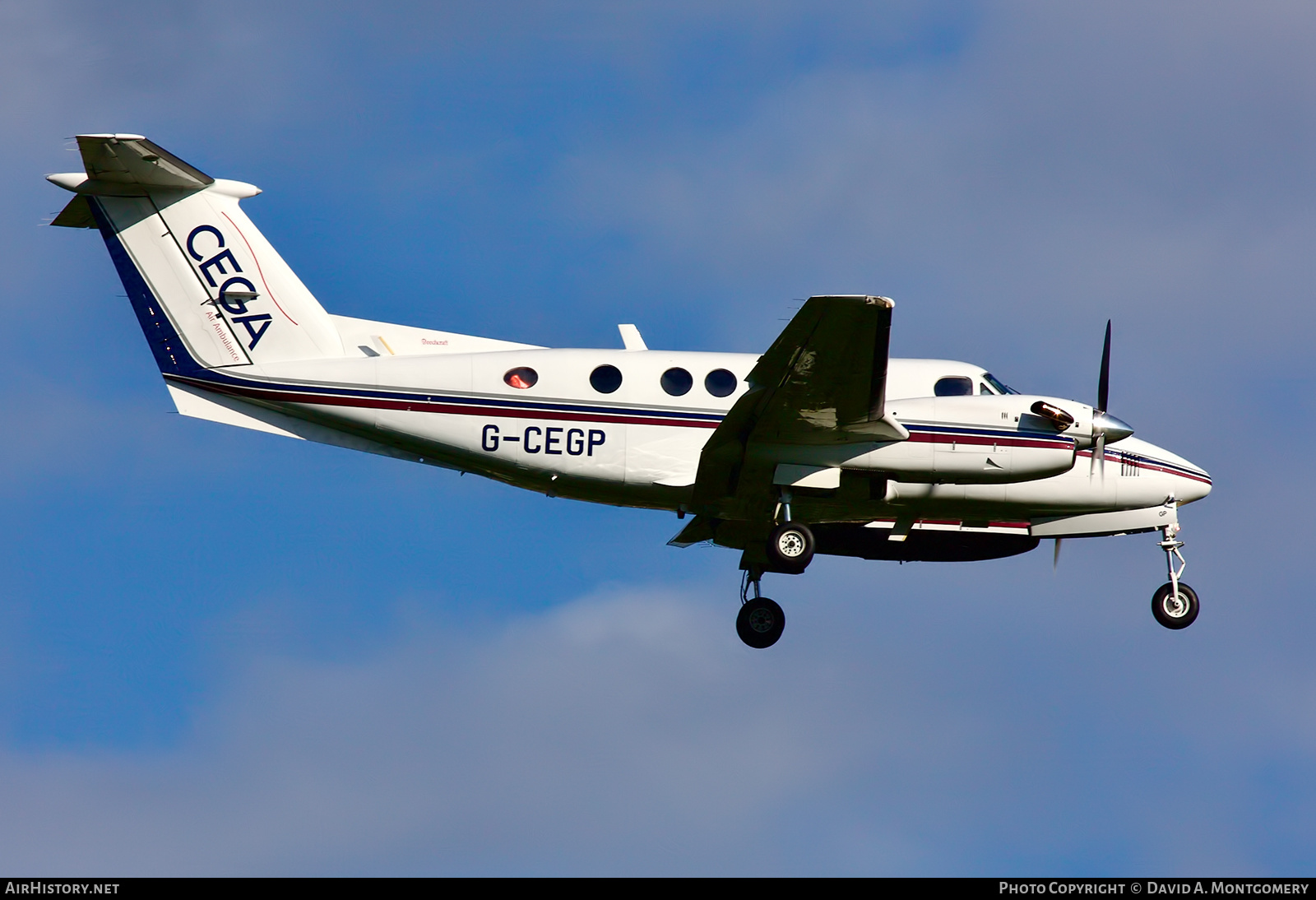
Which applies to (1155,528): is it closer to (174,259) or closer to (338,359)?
(338,359)

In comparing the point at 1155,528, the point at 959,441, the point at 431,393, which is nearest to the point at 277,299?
the point at 431,393

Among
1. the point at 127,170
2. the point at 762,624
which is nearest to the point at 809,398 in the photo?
the point at 762,624

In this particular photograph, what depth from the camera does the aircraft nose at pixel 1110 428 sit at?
19.7m

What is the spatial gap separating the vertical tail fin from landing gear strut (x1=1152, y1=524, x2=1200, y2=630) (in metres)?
12.2

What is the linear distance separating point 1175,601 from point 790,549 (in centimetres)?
597

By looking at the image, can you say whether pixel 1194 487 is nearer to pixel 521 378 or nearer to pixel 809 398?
pixel 809 398

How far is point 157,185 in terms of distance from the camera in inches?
786

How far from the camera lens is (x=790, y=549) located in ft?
63.4

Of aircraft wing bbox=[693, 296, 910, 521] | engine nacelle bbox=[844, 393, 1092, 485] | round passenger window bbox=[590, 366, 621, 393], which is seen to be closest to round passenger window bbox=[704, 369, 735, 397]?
aircraft wing bbox=[693, 296, 910, 521]

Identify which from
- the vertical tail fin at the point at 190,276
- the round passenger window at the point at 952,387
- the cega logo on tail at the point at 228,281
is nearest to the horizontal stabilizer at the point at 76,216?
the vertical tail fin at the point at 190,276

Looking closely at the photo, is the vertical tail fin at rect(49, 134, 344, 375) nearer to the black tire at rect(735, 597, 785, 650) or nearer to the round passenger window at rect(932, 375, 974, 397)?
the black tire at rect(735, 597, 785, 650)

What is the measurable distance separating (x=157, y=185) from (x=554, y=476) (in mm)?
6789

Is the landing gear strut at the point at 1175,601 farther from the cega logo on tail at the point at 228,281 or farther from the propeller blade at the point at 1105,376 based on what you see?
the cega logo on tail at the point at 228,281

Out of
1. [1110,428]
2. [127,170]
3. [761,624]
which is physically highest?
[127,170]
